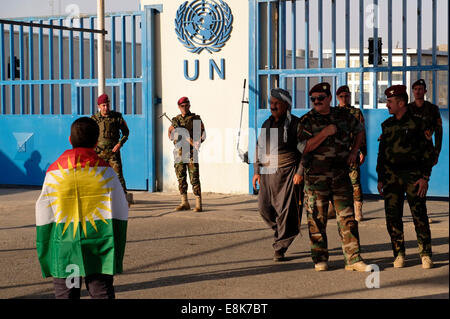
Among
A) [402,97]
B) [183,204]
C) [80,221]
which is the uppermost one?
[402,97]

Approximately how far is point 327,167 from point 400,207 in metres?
0.87

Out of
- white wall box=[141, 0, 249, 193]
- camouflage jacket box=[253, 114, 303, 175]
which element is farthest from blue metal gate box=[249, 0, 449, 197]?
camouflage jacket box=[253, 114, 303, 175]

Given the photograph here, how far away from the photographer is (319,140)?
770 centimetres

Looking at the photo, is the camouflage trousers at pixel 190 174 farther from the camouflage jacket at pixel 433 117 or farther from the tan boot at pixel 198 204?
the camouflage jacket at pixel 433 117

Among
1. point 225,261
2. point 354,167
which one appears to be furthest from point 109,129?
point 225,261

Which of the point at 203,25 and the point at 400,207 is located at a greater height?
the point at 203,25

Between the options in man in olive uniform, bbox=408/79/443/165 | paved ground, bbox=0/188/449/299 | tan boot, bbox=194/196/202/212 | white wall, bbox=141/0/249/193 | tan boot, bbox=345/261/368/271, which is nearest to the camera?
paved ground, bbox=0/188/449/299

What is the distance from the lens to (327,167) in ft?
25.4

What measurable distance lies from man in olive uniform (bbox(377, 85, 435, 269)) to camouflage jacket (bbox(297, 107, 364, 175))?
42 centimetres

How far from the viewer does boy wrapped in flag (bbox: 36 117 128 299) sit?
5.19 m

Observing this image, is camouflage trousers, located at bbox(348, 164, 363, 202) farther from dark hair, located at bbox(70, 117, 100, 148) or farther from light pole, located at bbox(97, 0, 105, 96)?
dark hair, located at bbox(70, 117, 100, 148)

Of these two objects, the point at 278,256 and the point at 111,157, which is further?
the point at 111,157

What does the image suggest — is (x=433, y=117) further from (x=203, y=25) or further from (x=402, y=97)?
(x=203, y=25)

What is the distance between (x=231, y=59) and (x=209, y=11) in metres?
0.98
